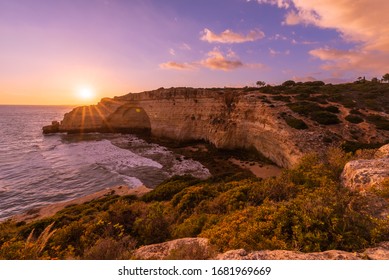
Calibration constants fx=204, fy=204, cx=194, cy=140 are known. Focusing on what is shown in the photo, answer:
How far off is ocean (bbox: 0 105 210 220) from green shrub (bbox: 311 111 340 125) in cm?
1547

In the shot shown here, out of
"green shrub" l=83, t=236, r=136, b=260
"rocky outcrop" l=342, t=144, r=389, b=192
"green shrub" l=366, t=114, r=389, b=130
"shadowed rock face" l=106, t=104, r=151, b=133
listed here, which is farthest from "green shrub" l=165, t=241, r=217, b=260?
"shadowed rock face" l=106, t=104, r=151, b=133

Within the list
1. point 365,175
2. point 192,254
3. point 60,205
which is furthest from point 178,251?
point 60,205

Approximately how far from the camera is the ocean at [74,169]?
793 inches

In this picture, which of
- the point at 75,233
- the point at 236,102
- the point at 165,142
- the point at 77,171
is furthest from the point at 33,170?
the point at 236,102

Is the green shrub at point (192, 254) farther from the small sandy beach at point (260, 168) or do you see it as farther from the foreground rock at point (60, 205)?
the small sandy beach at point (260, 168)

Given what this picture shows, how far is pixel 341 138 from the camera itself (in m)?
21.8

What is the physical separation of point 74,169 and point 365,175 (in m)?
30.0

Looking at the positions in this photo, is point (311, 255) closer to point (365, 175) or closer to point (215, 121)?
point (365, 175)

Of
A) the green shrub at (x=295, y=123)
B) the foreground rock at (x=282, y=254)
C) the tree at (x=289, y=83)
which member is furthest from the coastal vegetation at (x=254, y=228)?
the tree at (x=289, y=83)

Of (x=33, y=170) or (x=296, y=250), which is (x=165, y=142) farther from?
(x=296, y=250)

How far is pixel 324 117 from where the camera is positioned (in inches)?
1021

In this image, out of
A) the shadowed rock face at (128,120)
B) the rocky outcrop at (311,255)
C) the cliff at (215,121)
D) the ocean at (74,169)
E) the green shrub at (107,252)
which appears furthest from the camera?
the shadowed rock face at (128,120)

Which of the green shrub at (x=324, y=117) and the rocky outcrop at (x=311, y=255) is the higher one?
the green shrub at (x=324, y=117)

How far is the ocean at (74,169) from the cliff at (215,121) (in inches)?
301
